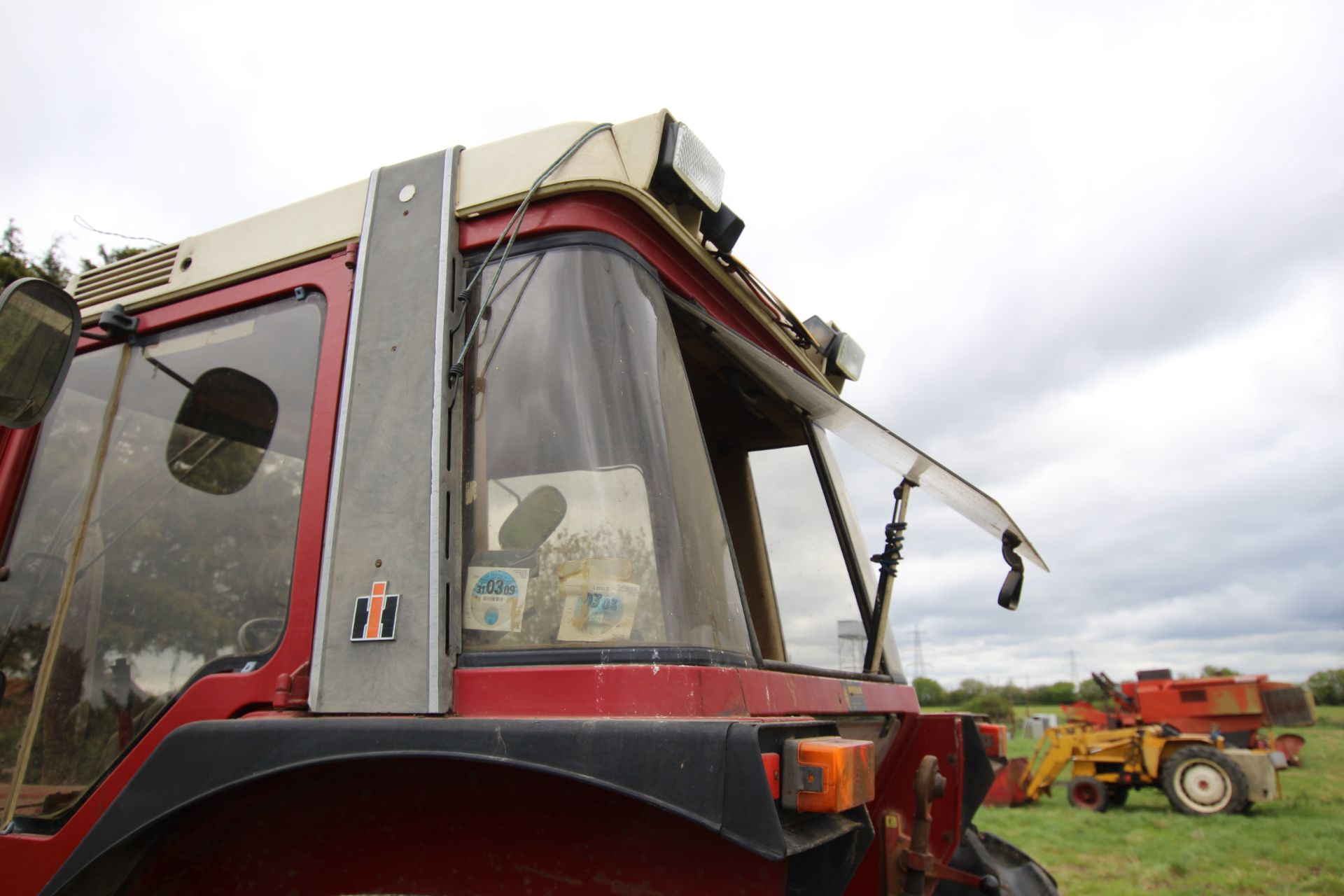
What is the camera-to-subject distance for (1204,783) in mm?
13242

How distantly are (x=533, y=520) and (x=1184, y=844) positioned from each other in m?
11.8

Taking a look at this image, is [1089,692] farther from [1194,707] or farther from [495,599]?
[495,599]

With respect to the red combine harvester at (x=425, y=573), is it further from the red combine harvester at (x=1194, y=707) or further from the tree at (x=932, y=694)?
the tree at (x=932, y=694)

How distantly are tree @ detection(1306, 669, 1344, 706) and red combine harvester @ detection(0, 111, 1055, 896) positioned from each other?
51.3 m

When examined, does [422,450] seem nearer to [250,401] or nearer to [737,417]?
[250,401]

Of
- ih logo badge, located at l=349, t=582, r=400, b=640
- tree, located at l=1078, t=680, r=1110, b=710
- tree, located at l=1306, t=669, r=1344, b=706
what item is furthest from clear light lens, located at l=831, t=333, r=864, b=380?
tree, located at l=1306, t=669, r=1344, b=706

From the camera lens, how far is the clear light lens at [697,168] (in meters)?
2.03

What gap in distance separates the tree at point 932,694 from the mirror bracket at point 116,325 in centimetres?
2669

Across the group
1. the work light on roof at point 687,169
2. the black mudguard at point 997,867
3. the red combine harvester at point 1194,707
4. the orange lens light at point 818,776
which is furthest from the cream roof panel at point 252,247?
the red combine harvester at point 1194,707

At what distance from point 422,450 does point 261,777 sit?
63cm

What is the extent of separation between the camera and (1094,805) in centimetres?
1399

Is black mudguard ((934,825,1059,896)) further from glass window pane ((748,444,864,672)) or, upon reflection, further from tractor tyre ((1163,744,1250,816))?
tractor tyre ((1163,744,1250,816))

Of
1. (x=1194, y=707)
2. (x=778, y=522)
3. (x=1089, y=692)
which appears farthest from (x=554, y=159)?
(x=1089, y=692)

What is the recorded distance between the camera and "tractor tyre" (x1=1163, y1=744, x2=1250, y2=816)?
12820 millimetres
